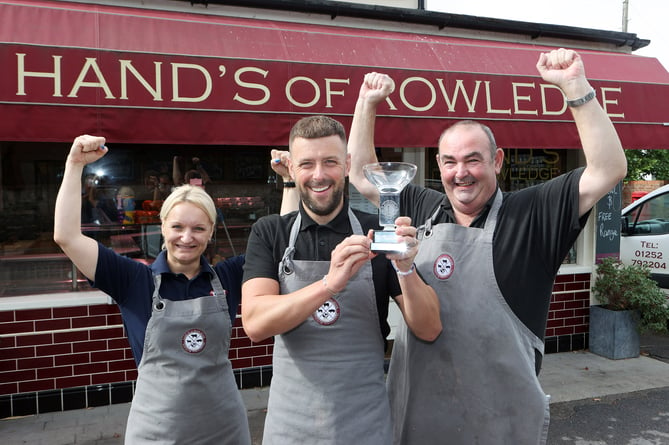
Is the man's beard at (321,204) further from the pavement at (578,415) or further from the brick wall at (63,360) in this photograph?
the brick wall at (63,360)

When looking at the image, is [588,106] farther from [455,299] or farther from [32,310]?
[32,310]

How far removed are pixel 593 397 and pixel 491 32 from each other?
143 inches

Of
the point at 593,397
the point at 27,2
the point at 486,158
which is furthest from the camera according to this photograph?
the point at 593,397

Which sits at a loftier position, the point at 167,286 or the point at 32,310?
the point at 167,286

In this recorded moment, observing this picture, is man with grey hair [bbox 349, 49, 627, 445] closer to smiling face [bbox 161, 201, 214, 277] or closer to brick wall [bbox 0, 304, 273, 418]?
smiling face [bbox 161, 201, 214, 277]

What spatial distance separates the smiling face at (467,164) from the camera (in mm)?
1979

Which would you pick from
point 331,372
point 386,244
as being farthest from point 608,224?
point 386,244

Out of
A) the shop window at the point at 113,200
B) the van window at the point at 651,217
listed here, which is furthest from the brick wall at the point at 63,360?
the van window at the point at 651,217

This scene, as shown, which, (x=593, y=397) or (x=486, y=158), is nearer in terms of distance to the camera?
(x=486, y=158)

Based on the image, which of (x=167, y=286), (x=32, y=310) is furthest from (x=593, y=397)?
(x=32, y=310)

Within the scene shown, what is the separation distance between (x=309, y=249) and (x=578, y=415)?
3.56 metres

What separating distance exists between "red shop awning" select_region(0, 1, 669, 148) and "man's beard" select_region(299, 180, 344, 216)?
2.25m

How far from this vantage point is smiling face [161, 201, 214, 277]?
2.14 metres

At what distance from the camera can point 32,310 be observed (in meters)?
4.26
